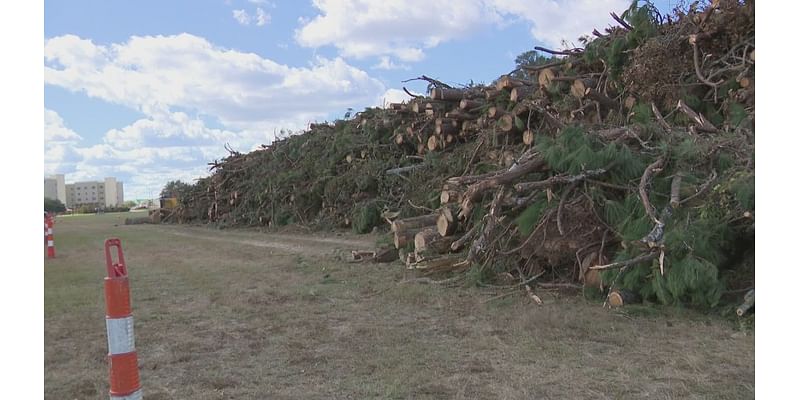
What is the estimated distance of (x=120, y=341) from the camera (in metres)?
2.81

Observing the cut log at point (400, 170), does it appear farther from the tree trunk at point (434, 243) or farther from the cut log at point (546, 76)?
the tree trunk at point (434, 243)

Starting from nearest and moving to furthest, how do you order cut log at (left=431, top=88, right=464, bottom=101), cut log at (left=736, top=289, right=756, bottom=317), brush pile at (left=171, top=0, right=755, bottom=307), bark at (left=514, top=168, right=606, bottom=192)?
cut log at (left=736, top=289, right=756, bottom=317) → brush pile at (left=171, top=0, right=755, bottom=307) → bark at (left=514, top=168, right=606, bottom=192) → cut log at (left=431, top=88, right=464, bottom=101)

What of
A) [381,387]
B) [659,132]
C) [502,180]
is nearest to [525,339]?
[381,387]

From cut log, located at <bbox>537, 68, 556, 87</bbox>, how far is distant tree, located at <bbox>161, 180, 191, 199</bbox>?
1857 centimetres

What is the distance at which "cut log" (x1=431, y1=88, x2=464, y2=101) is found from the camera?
1220 centimetres

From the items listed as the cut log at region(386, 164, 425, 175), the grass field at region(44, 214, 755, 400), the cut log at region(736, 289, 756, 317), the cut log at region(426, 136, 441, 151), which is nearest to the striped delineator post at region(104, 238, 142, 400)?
the grass field at region(44, 214, 755, 400)

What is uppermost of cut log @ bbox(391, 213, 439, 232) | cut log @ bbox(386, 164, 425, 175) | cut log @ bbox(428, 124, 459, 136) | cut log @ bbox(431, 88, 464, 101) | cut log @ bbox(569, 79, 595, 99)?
cut log @ bbox(431, 88, 464, 101)

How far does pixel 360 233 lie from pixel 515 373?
983cm

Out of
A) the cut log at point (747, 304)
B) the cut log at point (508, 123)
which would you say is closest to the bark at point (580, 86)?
the cut log at point (508, 123)

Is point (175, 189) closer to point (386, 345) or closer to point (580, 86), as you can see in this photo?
point (580, 86)

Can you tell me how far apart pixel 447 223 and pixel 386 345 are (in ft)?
10.7

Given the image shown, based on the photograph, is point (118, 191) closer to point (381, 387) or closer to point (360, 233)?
point (360, 233)

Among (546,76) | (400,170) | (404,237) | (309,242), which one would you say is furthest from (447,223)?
(309,242)

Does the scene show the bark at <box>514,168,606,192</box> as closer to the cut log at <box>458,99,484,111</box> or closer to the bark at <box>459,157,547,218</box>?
the bark at <box>459,157,547,218</box>
